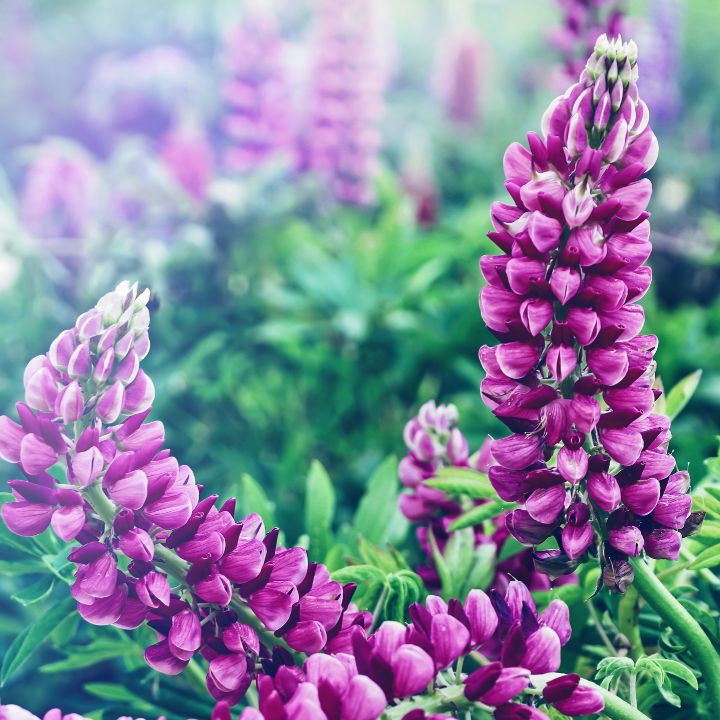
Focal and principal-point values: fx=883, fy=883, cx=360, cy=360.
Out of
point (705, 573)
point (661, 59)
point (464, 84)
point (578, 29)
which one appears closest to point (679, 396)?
point (705, 573)

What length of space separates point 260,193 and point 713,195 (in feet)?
4.14

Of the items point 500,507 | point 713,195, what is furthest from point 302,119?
point 500,507

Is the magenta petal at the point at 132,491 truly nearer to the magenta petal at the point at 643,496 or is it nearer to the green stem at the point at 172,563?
the green stem at the point at 172,563

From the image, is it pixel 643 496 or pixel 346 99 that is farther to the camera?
pixel 346 99

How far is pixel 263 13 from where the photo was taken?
5.57ft

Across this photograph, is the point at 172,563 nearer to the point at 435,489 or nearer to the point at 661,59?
the point at 435,489

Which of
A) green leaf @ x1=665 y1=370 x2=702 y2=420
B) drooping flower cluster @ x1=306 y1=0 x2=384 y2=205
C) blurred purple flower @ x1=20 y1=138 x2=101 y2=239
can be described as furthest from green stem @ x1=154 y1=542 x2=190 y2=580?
drooping flower cluster @ x1=306 y1=0 x2=384 y2=205

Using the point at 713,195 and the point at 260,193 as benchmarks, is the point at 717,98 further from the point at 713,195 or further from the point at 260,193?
the point at 260,193

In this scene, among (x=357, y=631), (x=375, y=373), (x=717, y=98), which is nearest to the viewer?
(x=357, y=631)

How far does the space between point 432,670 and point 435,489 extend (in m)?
0.18

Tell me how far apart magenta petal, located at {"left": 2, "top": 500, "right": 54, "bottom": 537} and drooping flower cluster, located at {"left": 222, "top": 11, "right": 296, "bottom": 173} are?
1.23m

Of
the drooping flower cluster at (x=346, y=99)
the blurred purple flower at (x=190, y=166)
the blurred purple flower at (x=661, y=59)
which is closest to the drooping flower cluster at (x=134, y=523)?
the blurred purple flower at (x=190, y=166)

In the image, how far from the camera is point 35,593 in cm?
45

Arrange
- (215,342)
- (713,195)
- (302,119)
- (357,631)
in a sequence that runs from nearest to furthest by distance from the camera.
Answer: (357,631)
(215,342)
(302,119)
(713,195)
